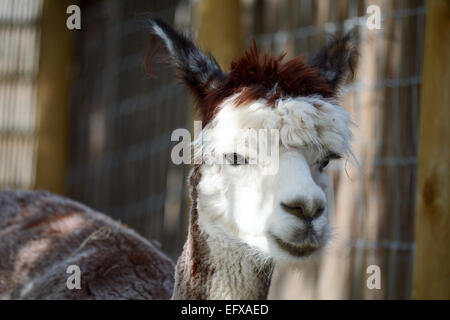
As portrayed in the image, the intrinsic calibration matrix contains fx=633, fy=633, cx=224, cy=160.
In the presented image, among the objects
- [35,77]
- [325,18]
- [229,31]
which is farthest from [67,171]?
[325,18]

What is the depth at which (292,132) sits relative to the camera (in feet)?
8.13

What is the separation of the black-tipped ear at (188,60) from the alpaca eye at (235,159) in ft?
1.40

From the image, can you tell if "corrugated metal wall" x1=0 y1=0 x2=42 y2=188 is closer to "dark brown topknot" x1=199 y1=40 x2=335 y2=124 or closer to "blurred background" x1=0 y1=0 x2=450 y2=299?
"blurred background" x1=0 y1=0 x2=450 y2=299

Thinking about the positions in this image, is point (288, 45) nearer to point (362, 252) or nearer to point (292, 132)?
point (362, 252)

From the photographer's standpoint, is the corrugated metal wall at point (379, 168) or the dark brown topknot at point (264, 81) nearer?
the dark brown topknot at point (264, 81)

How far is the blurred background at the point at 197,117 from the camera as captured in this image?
11.9ft

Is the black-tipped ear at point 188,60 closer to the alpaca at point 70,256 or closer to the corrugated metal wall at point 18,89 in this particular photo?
the alpaca at point 70,256

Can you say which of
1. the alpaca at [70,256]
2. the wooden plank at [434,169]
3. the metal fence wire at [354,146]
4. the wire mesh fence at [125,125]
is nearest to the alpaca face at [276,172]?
the metal fence wire at [354,146]

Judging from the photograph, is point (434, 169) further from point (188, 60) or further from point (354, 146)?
point (188, 60)

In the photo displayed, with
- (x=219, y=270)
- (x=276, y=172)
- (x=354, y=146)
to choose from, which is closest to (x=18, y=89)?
(x=354, y=146)

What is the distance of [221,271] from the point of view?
9.05 ft

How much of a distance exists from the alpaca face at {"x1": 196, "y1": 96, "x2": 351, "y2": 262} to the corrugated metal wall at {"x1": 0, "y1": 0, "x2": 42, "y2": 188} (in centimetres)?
461
